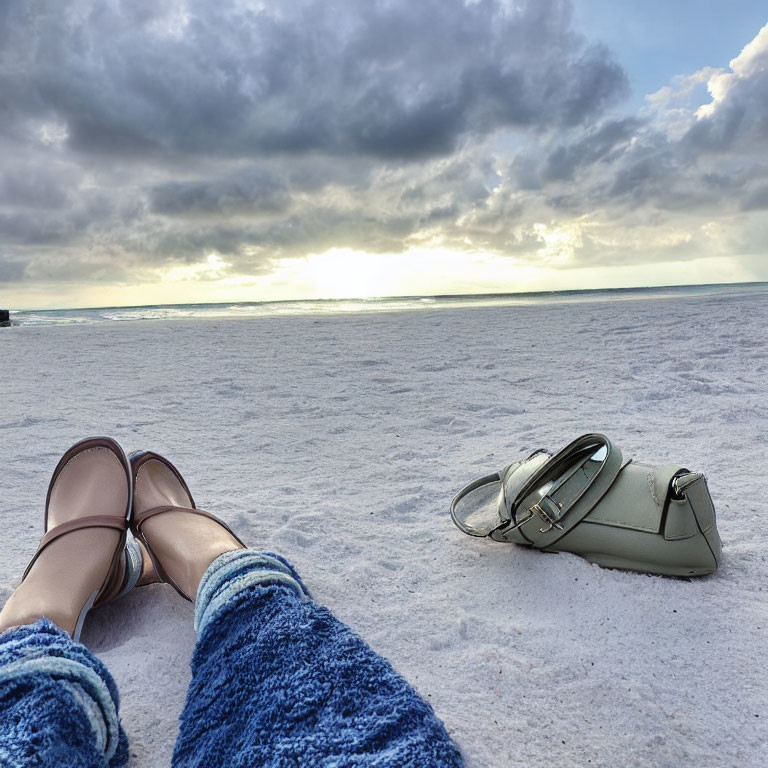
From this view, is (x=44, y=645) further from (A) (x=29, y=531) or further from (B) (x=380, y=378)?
(B) (x=380, y=378)

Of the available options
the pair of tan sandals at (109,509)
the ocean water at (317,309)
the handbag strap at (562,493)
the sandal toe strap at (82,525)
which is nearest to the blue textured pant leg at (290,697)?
the pair of tan sandals at (109,509)

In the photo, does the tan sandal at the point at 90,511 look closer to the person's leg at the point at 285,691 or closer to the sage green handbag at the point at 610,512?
the person's leg at the point at 285,691

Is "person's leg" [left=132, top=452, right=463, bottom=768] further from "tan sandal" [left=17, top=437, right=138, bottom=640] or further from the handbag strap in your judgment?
the handbag strap

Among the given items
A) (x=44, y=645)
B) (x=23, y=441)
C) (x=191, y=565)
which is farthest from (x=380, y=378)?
(x=44, y=645)

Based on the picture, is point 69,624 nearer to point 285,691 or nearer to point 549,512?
→ point 285,691

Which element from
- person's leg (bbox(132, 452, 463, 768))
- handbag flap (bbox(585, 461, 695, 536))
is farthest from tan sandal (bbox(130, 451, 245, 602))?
handbag flap (bbox(585, 461, 695, 536))

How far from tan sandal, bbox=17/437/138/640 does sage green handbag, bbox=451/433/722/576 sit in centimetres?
87

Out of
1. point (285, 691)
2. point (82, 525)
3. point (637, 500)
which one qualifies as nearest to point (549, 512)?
point (637, 500)

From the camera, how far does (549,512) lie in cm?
145

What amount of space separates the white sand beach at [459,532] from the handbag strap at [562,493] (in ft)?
0.27

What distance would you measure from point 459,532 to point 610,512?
0.46 meters

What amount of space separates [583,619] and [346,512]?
838 millimetres

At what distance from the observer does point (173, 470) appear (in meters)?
1.65

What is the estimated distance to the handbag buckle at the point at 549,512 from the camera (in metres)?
1.45
